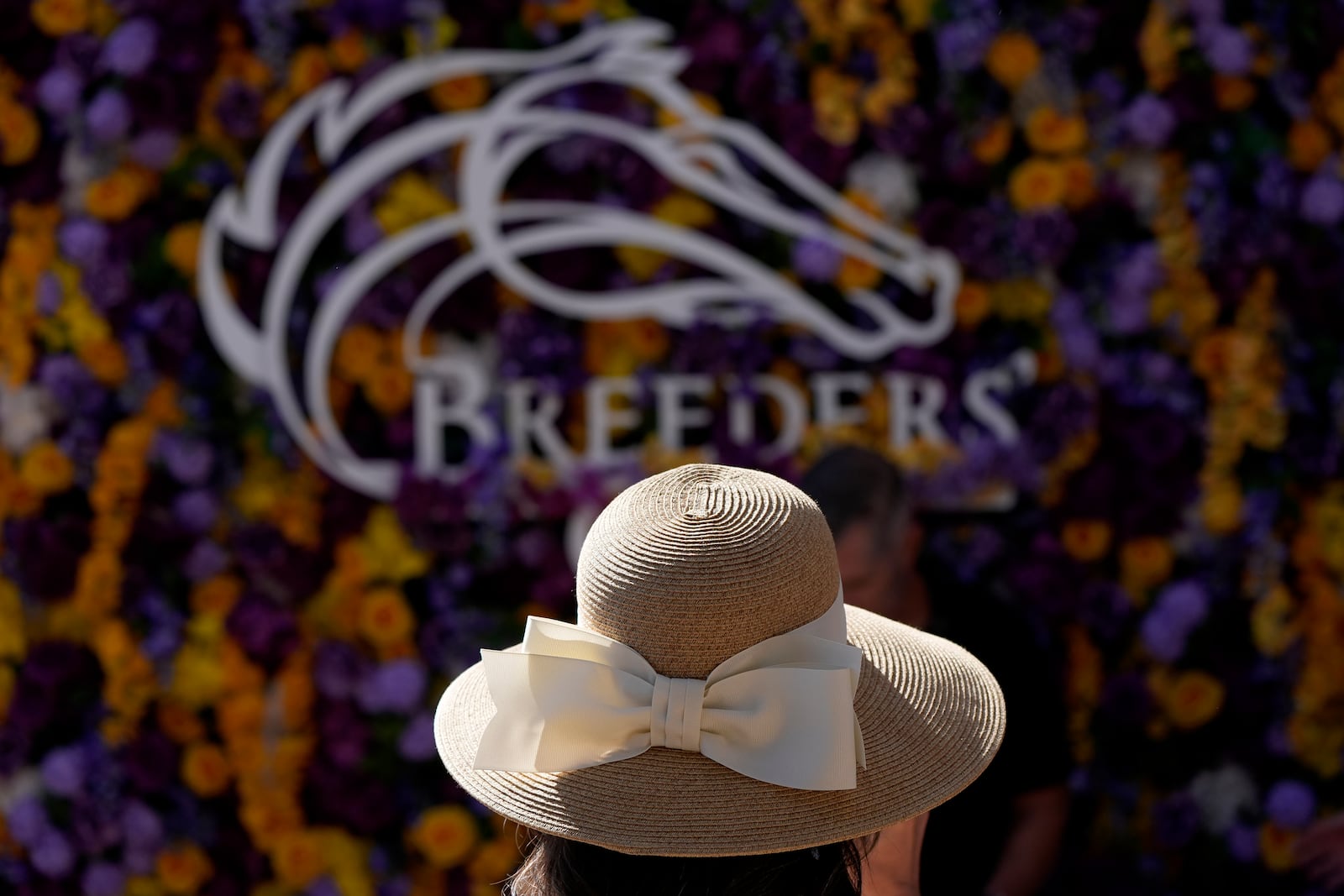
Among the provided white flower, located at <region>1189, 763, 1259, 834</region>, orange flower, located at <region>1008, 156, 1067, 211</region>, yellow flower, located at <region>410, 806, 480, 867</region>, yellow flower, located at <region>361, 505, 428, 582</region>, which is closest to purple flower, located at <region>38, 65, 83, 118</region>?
yellow flower, located at <region>361, 505, 428, 582</region>

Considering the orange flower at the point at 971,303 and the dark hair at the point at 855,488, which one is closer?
the dark hair at the point at 855,488

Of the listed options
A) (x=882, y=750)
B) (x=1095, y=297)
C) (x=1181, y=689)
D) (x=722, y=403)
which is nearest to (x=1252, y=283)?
(x=1095, y=297)

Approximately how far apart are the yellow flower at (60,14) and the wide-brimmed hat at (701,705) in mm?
2549

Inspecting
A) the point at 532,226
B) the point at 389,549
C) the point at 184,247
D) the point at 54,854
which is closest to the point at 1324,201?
the point at 532,226

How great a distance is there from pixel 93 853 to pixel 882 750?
2585 millimetres

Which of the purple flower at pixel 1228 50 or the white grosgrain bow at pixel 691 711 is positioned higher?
the purple flower at pixel 1228 50

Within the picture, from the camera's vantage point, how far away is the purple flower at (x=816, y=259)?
3.12 meters

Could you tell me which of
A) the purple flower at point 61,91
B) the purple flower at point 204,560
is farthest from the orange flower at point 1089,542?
the purple flower at point 61,91

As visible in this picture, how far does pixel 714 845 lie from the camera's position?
1.26m

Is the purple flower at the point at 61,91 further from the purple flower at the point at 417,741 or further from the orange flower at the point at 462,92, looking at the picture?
the purple flower at the point at 417,741

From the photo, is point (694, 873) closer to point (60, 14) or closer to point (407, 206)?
point (407, 206)

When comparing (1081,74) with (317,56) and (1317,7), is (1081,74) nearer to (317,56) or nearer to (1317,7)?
(1317,7)

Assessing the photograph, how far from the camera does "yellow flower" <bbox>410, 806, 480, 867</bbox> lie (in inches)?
124

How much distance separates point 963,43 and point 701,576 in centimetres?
220
